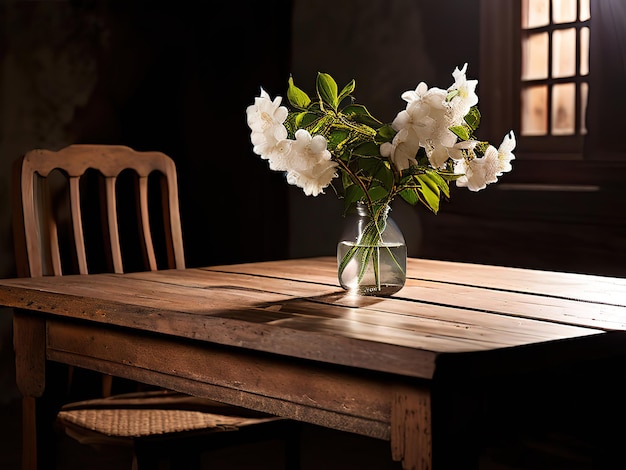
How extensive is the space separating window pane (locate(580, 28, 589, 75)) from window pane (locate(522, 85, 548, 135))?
17 cm

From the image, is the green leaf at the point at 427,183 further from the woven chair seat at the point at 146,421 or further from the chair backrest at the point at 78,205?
the chair backrest at the point at 78,205

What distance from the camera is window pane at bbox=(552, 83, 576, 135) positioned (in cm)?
342

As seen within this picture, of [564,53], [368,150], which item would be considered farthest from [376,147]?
[564,53]

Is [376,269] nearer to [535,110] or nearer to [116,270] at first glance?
[116,270]

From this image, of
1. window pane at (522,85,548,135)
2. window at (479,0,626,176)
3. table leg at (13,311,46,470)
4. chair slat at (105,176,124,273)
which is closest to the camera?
table leg at (13,311,46,470)

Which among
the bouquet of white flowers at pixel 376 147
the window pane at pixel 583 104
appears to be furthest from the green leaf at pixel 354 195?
the window pane at pixel 583 104

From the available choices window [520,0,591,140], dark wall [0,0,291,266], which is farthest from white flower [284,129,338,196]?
dark wall [0,0,291,266]

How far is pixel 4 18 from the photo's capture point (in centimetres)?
383

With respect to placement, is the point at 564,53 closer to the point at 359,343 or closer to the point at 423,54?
the point at 423,54

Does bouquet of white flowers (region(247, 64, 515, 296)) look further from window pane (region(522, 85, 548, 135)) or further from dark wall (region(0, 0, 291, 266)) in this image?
dark wall (region(0, 0, 291, 266))

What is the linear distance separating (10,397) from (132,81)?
4.32ft

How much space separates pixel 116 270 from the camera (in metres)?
2.49

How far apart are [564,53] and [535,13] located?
0.19 m

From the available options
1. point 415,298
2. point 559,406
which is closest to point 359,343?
point 559,406
